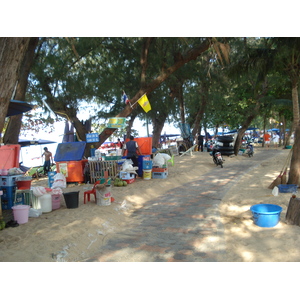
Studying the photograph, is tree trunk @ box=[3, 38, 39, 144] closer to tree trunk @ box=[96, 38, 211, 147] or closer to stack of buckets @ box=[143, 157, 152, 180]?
tree trunk @ box=[96, 38, 211, 147]

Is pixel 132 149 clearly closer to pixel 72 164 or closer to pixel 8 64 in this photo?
pixel 72 164

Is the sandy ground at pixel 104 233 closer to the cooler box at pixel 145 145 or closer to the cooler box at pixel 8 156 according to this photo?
the cooler box at pixel 8 156

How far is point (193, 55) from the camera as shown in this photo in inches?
510

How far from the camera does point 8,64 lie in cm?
466

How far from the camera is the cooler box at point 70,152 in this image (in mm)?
10414

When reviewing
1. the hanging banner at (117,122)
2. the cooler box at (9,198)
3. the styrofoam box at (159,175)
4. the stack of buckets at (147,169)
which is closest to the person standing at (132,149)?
the stack of buckets at (147,169)

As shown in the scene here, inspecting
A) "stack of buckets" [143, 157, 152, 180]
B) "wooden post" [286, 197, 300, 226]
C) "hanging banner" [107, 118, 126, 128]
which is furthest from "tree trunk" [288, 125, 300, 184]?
"hanging banner" [107, 118, 126, 128]

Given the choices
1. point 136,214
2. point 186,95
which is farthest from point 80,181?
point 186,95

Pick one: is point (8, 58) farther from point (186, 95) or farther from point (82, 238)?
point (186, 95)

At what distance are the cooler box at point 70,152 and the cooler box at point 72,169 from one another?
0.50 feet

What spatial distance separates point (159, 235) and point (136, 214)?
5.45ft

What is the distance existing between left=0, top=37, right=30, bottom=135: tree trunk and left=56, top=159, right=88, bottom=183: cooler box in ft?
18.7

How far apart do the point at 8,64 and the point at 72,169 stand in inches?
243

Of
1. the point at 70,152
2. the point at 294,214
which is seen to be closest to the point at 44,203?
the point at 70,152
